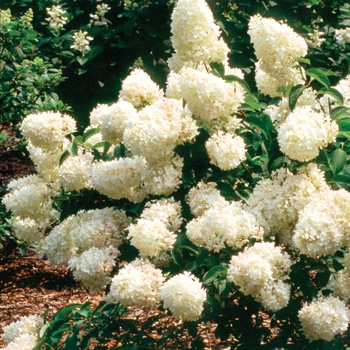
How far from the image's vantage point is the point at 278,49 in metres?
2.47

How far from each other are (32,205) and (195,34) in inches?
37.3

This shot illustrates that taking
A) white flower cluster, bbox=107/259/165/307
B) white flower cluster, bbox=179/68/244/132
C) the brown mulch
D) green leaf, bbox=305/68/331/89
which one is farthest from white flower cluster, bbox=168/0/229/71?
the brown mulch

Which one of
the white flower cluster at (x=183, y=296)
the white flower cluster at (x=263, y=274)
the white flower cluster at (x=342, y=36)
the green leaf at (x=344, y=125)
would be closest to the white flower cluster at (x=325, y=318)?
the white flower cluster at (x=263, y=274)

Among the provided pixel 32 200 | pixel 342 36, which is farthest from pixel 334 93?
pixel 342 36

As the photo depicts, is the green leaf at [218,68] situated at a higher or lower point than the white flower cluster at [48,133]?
higher

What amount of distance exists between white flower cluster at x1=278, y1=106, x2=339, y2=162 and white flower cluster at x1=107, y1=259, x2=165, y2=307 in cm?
61

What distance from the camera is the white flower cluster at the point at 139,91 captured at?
276 centimetres

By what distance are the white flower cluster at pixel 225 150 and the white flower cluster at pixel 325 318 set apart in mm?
562

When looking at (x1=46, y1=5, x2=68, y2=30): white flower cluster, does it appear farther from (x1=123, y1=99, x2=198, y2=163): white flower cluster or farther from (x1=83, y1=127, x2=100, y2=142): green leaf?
(x1=123, y1=99, x2=198, y2=163): white flower cluster

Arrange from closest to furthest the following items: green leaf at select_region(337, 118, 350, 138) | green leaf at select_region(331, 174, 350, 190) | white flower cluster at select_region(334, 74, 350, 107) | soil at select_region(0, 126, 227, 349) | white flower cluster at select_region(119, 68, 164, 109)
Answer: green leaf at select_region(331, 174, 350, 190)
green leaf at select_region(337, 118, 350, 138)
white flower cluster at select_region(334, 74, 350, 107)
white flower cluster at select_region(119, 68, 164, 109)
soil at select_region(0, 126, 227, 349)

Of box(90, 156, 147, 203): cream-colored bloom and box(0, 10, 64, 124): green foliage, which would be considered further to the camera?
box(0, 10, 64, 124): green foliage

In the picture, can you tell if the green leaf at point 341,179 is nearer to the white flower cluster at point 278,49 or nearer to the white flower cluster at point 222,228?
the white flower cluster at point 222,228

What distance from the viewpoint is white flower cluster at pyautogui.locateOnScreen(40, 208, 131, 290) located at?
242 centimetres

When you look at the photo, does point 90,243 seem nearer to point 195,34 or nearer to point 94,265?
point 94,265
